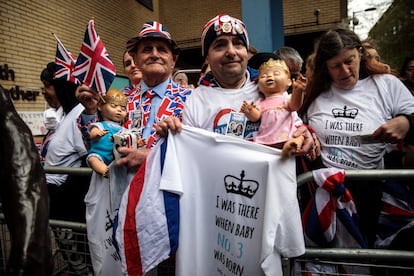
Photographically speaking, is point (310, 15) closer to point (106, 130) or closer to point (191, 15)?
point (191, 15)

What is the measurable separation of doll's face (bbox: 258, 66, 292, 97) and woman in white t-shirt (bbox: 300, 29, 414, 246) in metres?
0.46

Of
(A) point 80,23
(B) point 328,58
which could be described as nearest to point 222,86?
(B) point 328,58

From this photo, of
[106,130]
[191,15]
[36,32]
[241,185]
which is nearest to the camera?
[241,185]

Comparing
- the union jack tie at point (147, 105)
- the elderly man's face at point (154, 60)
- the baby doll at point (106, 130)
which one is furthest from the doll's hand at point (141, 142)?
the elderly man's face at point (154, 60)

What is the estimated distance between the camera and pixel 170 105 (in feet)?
7.82

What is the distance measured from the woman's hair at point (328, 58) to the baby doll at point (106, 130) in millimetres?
1240

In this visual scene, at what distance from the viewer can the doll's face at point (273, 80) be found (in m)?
1.95

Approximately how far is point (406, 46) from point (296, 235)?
651 inches

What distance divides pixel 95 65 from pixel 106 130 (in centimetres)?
58

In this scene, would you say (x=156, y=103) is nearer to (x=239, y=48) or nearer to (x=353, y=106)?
(x=239, y=48)

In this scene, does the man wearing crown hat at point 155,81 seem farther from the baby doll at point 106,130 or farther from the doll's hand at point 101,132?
the doll's hand at point 101,132

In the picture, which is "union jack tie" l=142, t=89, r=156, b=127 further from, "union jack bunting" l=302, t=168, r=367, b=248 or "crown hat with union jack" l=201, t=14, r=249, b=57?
"union jack bunting" l=302, t=168, r=367, b=248

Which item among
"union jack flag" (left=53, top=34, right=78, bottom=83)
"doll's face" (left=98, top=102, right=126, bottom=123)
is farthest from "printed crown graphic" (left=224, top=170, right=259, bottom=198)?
"union jack flag" (left=53, top=34, right=78, bottom=83)

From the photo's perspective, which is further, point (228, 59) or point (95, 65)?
point (95, 65)
